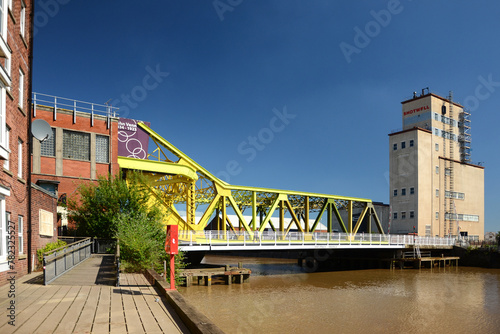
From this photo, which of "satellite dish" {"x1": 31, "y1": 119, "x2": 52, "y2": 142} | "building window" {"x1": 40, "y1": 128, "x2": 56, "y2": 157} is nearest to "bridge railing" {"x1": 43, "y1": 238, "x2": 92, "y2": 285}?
"satellite dish" {"x1": 31, "y1": 119, "x2": 52, "y2": 142}

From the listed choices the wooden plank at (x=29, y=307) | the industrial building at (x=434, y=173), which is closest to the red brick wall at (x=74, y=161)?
the wooden plank at (x=29, y=307)

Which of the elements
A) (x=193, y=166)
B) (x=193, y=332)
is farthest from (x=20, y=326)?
(x=193, y=166)

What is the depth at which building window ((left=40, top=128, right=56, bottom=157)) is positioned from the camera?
3068cm

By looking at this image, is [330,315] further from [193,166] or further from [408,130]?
[408,130]

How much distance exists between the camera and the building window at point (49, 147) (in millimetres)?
30678

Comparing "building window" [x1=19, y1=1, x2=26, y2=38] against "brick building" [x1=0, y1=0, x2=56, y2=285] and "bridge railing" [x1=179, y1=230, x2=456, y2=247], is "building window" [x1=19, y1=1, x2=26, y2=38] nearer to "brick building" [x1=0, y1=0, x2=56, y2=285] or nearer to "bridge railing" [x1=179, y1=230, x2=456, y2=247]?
"brick building" [x1=0, y1=0, x2=56, y2=285]

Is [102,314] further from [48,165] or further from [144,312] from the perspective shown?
[48,165]

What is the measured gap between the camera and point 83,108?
32.5 m

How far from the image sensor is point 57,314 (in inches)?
359

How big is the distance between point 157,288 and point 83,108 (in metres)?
23.9

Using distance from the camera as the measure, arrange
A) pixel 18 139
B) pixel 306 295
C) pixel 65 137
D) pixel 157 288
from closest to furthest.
Result: pixel 157 288 < pixel 18 139 < pixel 306 295 < pixel 65 137

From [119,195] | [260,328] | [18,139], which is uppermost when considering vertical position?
[18,139]

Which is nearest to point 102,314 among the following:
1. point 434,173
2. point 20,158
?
point 20,158

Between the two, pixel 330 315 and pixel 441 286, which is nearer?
pixel 330 315
